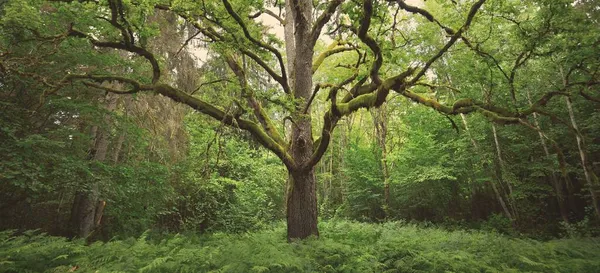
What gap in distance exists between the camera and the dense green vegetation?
555 cm

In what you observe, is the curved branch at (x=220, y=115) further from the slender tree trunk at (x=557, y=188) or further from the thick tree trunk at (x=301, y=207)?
the slender tree trunk at (x=557, y=188)

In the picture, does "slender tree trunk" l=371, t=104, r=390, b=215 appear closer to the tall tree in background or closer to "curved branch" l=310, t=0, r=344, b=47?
the tall tree in background

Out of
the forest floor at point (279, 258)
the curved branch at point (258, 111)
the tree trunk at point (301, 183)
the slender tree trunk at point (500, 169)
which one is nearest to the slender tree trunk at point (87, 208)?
the forest floor at point (279, 258)

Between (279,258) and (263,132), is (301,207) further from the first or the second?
(279,258)

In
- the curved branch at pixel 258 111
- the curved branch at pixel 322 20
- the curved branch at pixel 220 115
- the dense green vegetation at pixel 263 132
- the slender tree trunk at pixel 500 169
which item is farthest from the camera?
the slender tree trunk at pixel 500 169

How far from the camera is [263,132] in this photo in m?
6.94

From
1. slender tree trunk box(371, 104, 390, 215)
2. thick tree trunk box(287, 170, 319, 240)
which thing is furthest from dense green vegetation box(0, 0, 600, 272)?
slender tree trunk box(371, 104, 390, 215)

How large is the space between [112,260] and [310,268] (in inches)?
134

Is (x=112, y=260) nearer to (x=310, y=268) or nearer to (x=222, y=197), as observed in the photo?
(x=310, y=268)

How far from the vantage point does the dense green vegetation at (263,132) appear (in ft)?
18.2

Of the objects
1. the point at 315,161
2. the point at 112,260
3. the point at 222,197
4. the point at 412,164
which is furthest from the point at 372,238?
the point at 412,164

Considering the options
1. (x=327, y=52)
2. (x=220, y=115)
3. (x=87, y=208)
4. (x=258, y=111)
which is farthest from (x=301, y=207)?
(x=87, y=208)

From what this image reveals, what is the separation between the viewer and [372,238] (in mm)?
8633

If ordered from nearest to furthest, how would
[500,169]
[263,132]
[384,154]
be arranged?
[263,132] < [500,169] < [384,154]
